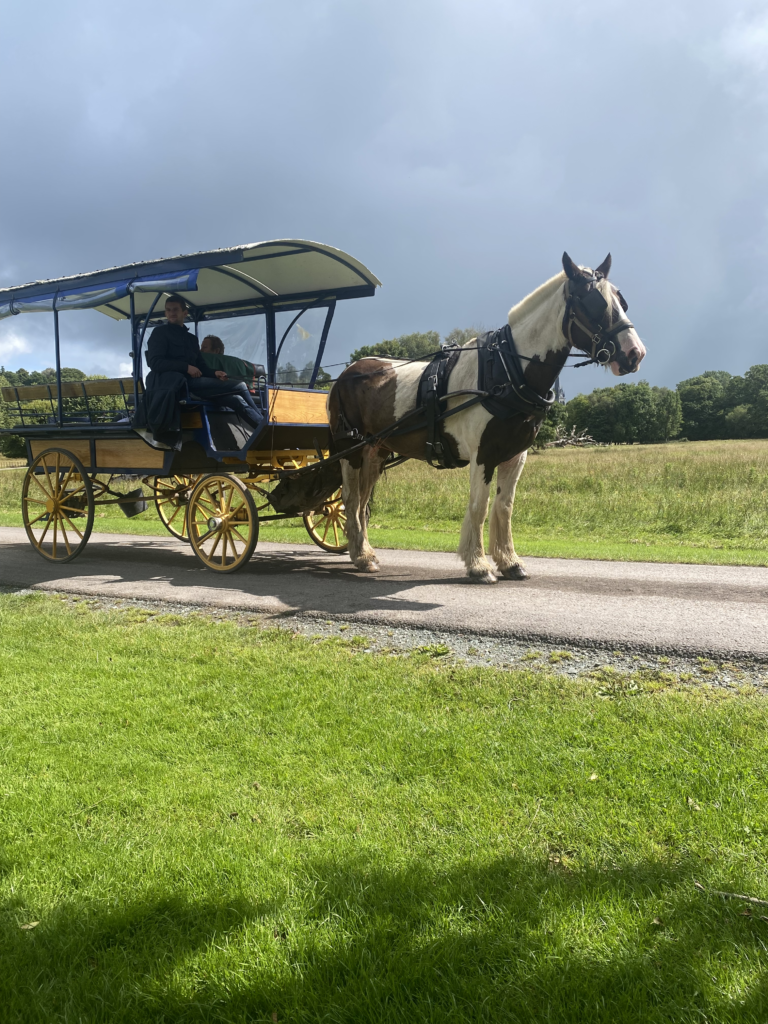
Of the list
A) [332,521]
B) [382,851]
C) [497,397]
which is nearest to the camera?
[382,851]

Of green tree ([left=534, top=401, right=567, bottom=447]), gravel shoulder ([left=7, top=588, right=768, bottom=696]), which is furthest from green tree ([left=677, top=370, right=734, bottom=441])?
gravel shoulder ([left=7, top=588, right=768, bottom=696])

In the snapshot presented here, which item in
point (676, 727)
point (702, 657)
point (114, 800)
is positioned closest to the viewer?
point (114, 800)

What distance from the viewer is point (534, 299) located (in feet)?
21.2

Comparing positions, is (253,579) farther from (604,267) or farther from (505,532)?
(604,267)

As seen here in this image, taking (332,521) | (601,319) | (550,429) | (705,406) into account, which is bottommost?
(332,521)

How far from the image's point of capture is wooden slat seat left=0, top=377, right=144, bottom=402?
337 inches

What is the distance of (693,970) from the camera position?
5.81 ft

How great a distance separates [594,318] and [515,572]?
256 centimetres

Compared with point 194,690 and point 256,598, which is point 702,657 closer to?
point 194,690

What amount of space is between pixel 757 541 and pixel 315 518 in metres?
6.61

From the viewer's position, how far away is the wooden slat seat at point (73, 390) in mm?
8555

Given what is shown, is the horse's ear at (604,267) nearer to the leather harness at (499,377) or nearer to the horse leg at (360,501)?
the leather harness at (499,377)

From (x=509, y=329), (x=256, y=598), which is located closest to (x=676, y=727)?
(x=256, y=598)

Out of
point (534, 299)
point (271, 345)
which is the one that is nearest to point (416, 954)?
point (534, 299)
